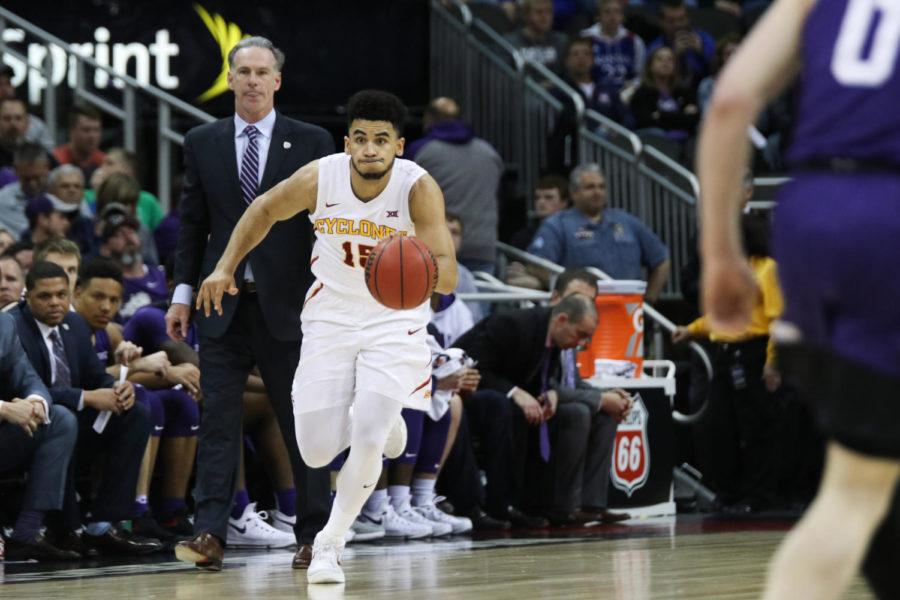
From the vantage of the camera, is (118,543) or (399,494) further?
(399,494)

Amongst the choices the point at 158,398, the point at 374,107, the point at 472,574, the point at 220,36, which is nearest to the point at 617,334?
the point at 158,398

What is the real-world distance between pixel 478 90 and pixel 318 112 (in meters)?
1.52

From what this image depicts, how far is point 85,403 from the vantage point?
830 cm

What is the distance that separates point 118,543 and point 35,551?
479 mm

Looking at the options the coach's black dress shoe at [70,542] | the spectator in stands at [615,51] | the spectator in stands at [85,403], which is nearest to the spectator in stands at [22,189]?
the spectator in stands at [85,403]

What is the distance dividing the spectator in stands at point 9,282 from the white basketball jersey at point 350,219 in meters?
2.84

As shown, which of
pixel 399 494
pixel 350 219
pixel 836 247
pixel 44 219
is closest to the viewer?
pixel 836 247

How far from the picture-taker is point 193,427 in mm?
8891

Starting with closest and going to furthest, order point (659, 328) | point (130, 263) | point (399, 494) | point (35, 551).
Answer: point (35, 551), point (399, 494), point (130, 263), point (659, 328)

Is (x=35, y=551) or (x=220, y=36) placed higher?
(x=220, y=36)

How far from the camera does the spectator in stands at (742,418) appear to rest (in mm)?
11531

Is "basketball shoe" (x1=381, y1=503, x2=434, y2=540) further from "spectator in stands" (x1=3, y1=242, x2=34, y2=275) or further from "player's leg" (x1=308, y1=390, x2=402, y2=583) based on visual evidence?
"player's leg" (x1=308, y1=390, x2=402, y2=583)

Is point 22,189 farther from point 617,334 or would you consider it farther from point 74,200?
point 617,334

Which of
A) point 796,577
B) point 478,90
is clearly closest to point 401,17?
point 478,90
